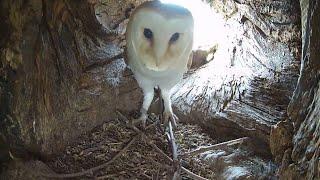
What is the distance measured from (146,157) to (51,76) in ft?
1.50

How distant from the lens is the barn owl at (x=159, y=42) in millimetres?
1614

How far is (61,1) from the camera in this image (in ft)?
5.50

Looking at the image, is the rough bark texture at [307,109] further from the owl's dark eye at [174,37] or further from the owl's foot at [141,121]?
the owl's foot at [141,121]

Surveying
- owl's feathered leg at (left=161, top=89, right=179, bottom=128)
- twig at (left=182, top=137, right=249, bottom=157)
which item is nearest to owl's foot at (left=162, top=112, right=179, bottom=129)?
owl's feathered leg at (left=161, top=89, right=179, bottom=128)

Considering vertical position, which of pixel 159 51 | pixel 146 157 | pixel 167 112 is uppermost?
pixel 159 51

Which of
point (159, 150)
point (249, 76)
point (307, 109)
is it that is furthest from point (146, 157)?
point (307, 109)

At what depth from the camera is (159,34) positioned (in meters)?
1.62

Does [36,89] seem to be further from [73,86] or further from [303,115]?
[303,115]

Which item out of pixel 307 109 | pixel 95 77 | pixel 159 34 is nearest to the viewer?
pixel 307 109

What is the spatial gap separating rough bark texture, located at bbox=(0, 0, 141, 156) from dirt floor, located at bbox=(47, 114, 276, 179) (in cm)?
7

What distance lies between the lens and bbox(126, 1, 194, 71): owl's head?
5.28 feet

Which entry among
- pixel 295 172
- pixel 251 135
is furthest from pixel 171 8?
pixel 295 172

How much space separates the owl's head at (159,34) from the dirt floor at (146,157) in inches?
12.9

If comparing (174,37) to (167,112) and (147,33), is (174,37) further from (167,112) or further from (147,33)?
(167,112)
